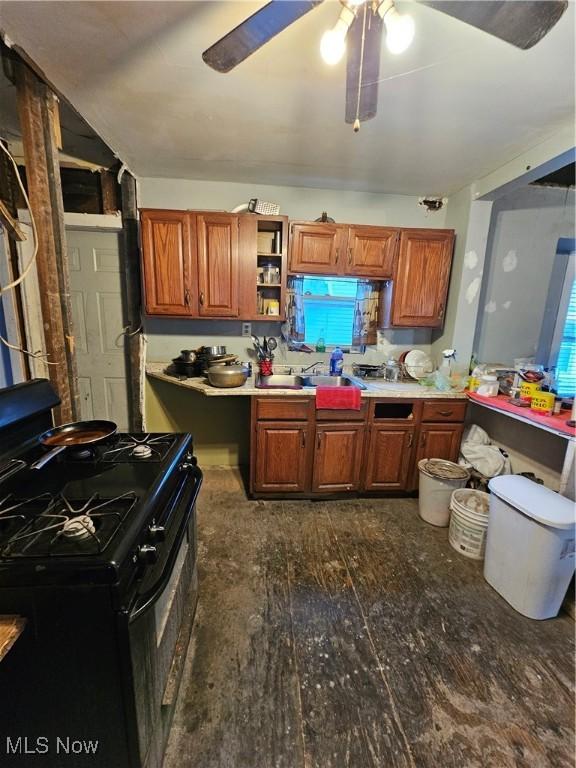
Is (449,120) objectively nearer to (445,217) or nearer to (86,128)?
(445,217)

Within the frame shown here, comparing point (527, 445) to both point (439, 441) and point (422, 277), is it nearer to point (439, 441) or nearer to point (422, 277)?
point (439, 441)

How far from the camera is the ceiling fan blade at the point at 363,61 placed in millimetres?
1055

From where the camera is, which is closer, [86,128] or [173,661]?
[173,661]

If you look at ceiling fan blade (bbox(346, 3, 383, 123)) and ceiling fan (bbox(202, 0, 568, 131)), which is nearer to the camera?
ceiling fan (bbox(202, 0, 568, 131))

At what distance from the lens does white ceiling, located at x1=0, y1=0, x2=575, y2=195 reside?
1.24 m

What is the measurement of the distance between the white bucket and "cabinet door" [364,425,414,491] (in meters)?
0.45

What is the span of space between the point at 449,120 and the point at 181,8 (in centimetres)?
143

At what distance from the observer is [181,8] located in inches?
46.5

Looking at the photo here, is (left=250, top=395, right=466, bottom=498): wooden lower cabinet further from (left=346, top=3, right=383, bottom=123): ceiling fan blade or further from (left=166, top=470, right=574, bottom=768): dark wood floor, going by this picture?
(left=346, top=3, right=383, bottom=123): ceiling fan blade

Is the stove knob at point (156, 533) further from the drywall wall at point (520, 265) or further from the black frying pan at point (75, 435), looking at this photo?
the drywall wall at point (520, 265)

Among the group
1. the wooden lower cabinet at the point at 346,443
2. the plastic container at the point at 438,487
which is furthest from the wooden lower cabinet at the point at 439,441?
the plastic container at the point at 438,487

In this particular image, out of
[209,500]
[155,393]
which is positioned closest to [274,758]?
[209,500]

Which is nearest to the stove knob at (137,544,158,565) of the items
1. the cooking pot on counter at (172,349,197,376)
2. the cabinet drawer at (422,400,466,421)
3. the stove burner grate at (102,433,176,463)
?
the stove burner grate at (102,433,176,463)

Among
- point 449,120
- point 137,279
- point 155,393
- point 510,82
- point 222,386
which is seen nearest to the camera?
point 510,82
